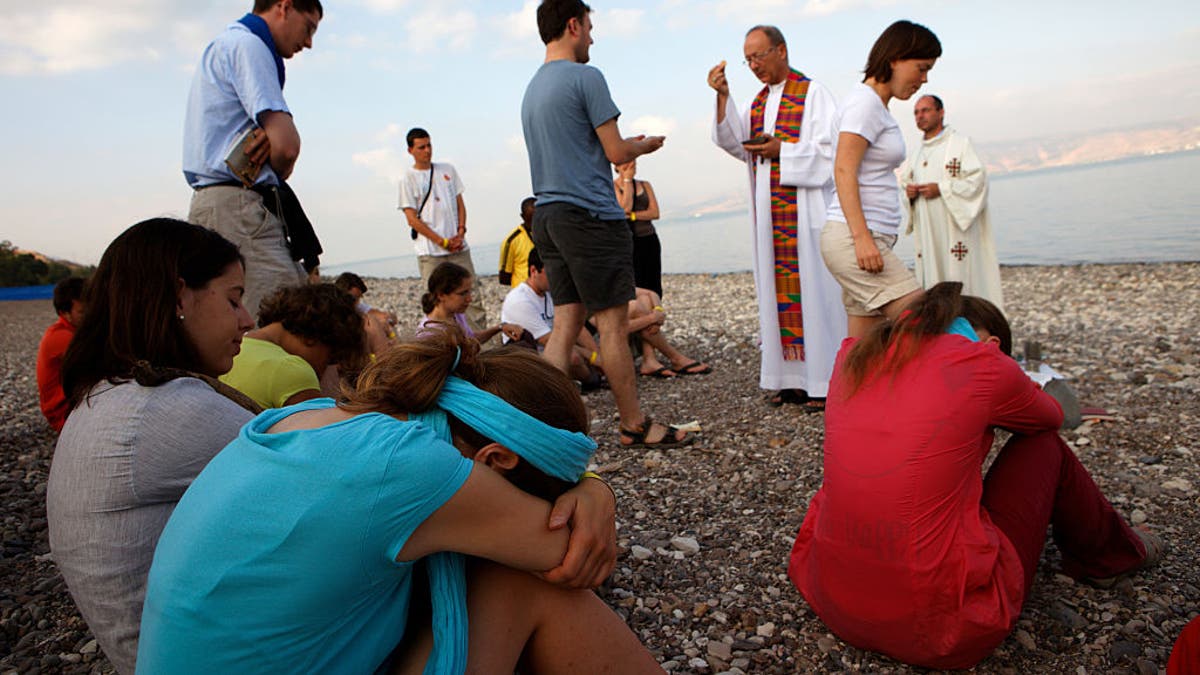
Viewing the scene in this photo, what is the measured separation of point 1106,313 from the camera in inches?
321

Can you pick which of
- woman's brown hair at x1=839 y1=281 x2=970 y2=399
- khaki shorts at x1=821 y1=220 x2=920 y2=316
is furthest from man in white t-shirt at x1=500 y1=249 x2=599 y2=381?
woman's brown hair at x1=839 y1=281 x2=970 y2=399

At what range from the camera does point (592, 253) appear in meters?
3.92

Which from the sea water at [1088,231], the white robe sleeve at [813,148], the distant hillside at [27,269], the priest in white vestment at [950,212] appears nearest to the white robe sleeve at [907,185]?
the priest in white vestment at [950,212]

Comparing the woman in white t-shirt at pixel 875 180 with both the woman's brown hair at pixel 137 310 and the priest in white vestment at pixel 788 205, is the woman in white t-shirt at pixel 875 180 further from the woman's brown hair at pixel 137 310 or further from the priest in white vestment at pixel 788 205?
the woman's brown hair at pixel 137 310

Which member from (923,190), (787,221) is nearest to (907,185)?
(923,190)

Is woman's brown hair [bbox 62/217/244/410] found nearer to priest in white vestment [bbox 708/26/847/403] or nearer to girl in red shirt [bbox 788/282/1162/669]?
girl in red shirt [bbox 788/282/1162/669]

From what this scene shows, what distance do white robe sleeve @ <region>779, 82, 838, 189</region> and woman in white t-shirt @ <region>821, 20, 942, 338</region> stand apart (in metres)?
0.64

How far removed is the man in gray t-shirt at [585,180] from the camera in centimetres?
393

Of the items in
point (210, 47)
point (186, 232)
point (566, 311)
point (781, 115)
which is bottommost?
point (566, 311)

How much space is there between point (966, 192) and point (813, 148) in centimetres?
267

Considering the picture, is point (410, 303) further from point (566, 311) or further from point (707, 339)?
point (566, 311)

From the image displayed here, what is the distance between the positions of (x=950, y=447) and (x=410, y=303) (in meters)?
14.0

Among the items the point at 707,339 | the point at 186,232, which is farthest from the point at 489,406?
the point at 707,339

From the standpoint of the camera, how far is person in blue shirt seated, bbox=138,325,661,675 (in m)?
1.25
